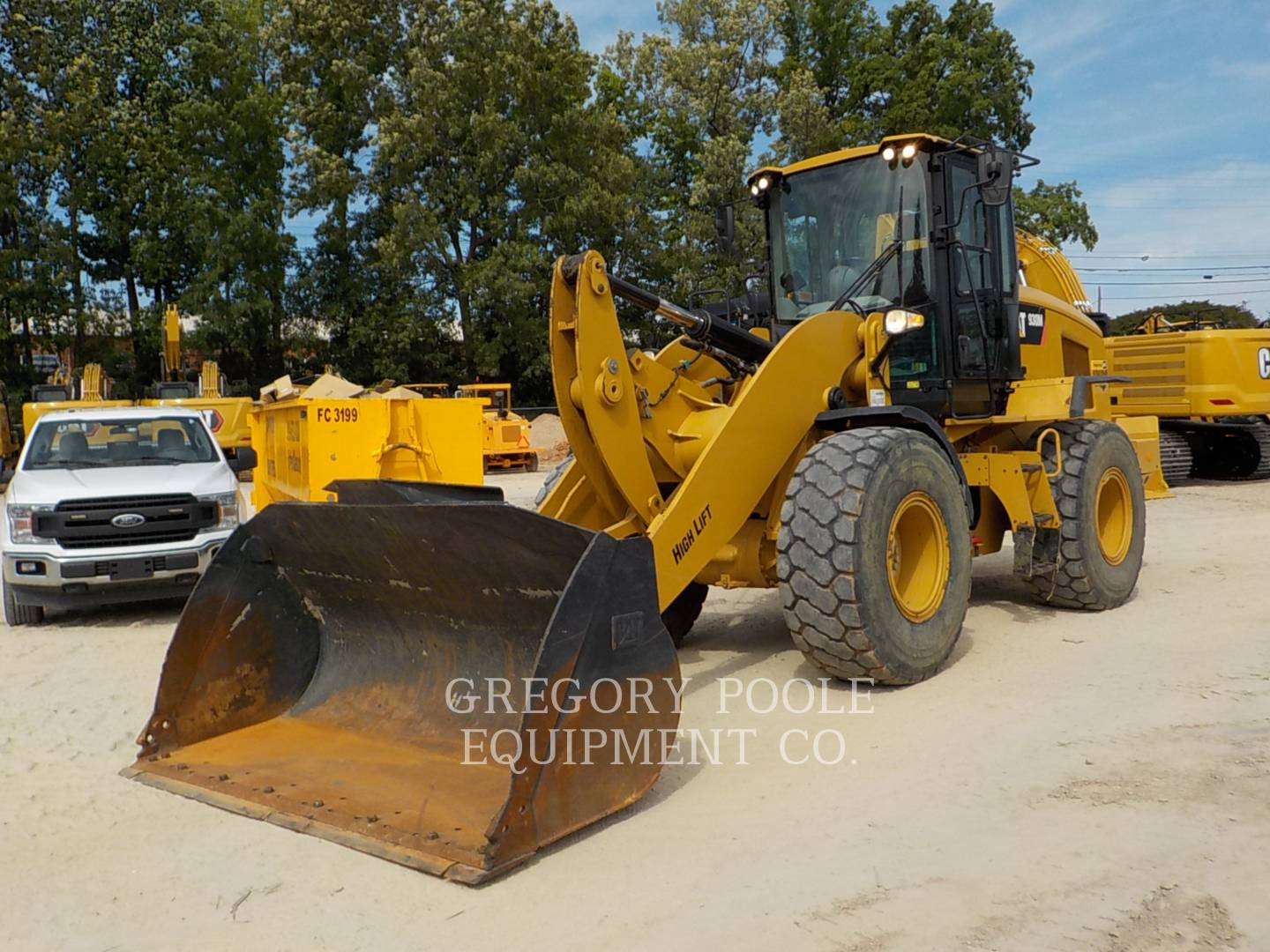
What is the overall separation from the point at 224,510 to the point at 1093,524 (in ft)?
22.1

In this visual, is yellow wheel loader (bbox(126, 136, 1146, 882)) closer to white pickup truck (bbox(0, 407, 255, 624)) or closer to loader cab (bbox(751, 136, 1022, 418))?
loader cab (bbox(751, 136, 1022, 418))

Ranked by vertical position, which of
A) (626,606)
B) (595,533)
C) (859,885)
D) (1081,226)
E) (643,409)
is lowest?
(859,885)

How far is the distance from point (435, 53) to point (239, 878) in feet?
104

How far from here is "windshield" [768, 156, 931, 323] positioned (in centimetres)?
664

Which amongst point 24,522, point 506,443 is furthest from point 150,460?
point 506,443

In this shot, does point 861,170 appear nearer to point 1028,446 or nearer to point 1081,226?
point 1028,446

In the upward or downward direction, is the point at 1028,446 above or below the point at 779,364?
below

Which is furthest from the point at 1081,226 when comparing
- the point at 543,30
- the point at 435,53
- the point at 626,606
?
the point at 626,606

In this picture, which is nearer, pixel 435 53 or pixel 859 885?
pixel 859 885

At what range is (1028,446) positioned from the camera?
7.82 metres

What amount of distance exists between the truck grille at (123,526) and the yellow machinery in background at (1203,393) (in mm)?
13080

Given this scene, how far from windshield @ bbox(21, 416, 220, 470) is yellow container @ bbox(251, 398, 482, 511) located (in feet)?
4.83

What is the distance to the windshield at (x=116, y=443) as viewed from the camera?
363 inches

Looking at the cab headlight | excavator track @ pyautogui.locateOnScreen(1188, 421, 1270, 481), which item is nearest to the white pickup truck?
the cab headlight
